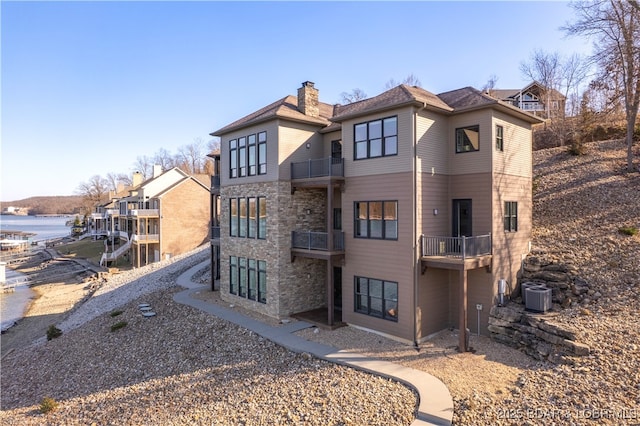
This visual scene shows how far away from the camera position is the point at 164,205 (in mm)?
36719

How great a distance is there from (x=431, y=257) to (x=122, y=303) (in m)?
18.1

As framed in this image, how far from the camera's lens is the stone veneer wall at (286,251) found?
51.8 ft

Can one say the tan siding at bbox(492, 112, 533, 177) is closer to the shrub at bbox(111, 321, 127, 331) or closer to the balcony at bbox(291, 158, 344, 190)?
the balcony at bbox(291, 158, 344, 190)

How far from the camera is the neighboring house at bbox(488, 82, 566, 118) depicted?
113 ft

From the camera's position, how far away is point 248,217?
17.4 m

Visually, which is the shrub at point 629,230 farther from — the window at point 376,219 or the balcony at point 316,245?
the balcony at point 316,245

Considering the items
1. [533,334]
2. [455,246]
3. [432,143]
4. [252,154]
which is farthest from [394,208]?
[252,154]

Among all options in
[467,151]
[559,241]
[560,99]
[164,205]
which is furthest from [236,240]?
[560,99]

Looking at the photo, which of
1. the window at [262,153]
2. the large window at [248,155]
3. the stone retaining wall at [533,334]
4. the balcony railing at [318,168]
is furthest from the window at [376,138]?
the stone retaining wall at [533,334]

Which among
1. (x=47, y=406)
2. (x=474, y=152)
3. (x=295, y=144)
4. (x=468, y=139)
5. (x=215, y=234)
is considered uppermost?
(x=295, y=144)

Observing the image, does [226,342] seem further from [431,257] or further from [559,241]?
[559,241]

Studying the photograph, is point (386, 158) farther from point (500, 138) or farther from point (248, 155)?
point (248, 155)

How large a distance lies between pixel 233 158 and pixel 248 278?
19.2ft

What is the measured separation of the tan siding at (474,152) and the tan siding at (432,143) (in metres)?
0.21
